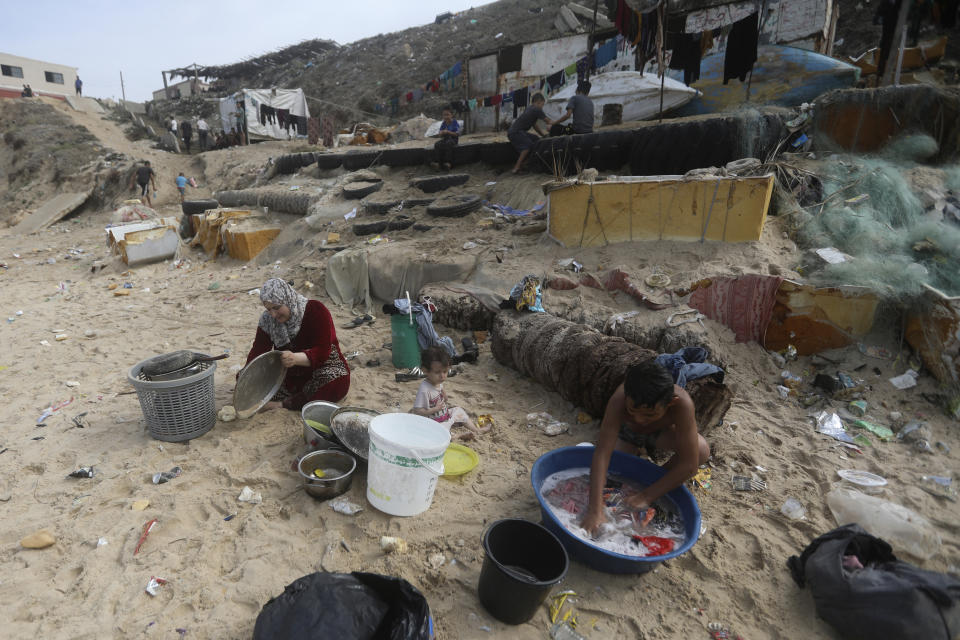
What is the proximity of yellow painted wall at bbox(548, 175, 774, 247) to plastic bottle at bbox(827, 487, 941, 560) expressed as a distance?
264 centimetres

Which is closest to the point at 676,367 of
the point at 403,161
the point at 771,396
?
the point at 771,396

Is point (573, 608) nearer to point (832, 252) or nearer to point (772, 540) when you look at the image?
point (772, 540)

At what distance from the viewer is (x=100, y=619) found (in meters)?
1.87

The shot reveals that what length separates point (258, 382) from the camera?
3.29 metres

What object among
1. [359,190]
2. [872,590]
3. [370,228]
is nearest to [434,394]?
[872,590]

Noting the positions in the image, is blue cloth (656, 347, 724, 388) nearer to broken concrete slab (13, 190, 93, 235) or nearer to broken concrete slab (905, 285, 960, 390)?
broken concrete slab (905, 285, 960, 390)

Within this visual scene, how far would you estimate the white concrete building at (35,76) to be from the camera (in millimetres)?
29547

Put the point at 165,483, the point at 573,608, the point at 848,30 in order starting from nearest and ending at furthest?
the point at 573,608
the point at 165,483
the point at 848,30

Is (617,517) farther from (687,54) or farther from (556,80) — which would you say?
(556,80)

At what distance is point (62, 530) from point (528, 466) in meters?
2.38

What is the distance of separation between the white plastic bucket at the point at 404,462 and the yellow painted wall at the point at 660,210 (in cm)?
341

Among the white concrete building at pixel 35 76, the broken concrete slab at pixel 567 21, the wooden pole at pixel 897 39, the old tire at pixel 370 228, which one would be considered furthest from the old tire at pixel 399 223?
the white concrete building at pixel 35 76

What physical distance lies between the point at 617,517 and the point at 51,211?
65.1 feet

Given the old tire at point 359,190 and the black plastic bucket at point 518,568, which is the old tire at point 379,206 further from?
the black plastic bucket at point 518,568
